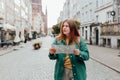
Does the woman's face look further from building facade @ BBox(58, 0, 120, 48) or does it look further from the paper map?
building facade @ BBox(58, 0, 120, 48)

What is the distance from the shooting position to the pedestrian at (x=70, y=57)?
4.79 meters

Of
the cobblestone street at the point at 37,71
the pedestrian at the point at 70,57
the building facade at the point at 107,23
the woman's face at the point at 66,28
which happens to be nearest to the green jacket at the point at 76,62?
the pedestrian at the point at 70,57

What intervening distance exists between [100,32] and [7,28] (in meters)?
12.4

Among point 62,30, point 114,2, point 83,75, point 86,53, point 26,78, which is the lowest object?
point 26,78

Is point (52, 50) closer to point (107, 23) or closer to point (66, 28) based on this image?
point (66, 28)

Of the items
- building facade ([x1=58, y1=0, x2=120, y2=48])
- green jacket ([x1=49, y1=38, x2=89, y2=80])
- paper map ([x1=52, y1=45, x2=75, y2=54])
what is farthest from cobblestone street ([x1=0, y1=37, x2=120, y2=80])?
building facade ([x1=58, y1=0, x2=120, y2=48])

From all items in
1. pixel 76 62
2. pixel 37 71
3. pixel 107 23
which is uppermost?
pixel 107 23

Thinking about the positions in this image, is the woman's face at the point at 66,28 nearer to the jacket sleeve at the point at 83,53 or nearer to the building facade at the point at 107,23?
the jacket sleeve at the point at 83,53

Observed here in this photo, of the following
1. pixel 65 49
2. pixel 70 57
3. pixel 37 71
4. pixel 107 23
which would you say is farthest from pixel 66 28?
pixel 107 23

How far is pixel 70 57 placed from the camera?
15.7 feet

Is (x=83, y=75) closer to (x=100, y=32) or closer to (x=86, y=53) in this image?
(x=86, y=53)

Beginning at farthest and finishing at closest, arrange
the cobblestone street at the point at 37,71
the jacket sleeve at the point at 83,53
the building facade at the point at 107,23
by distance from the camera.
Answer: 1. the building facade at the point at 107,23
2. the cobblestone street at the point at 37,71
3. the jacket sleeve at the point at 83,53

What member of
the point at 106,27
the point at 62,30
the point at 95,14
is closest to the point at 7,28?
the point at 106,27

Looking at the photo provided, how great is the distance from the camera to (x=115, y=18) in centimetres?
3841
